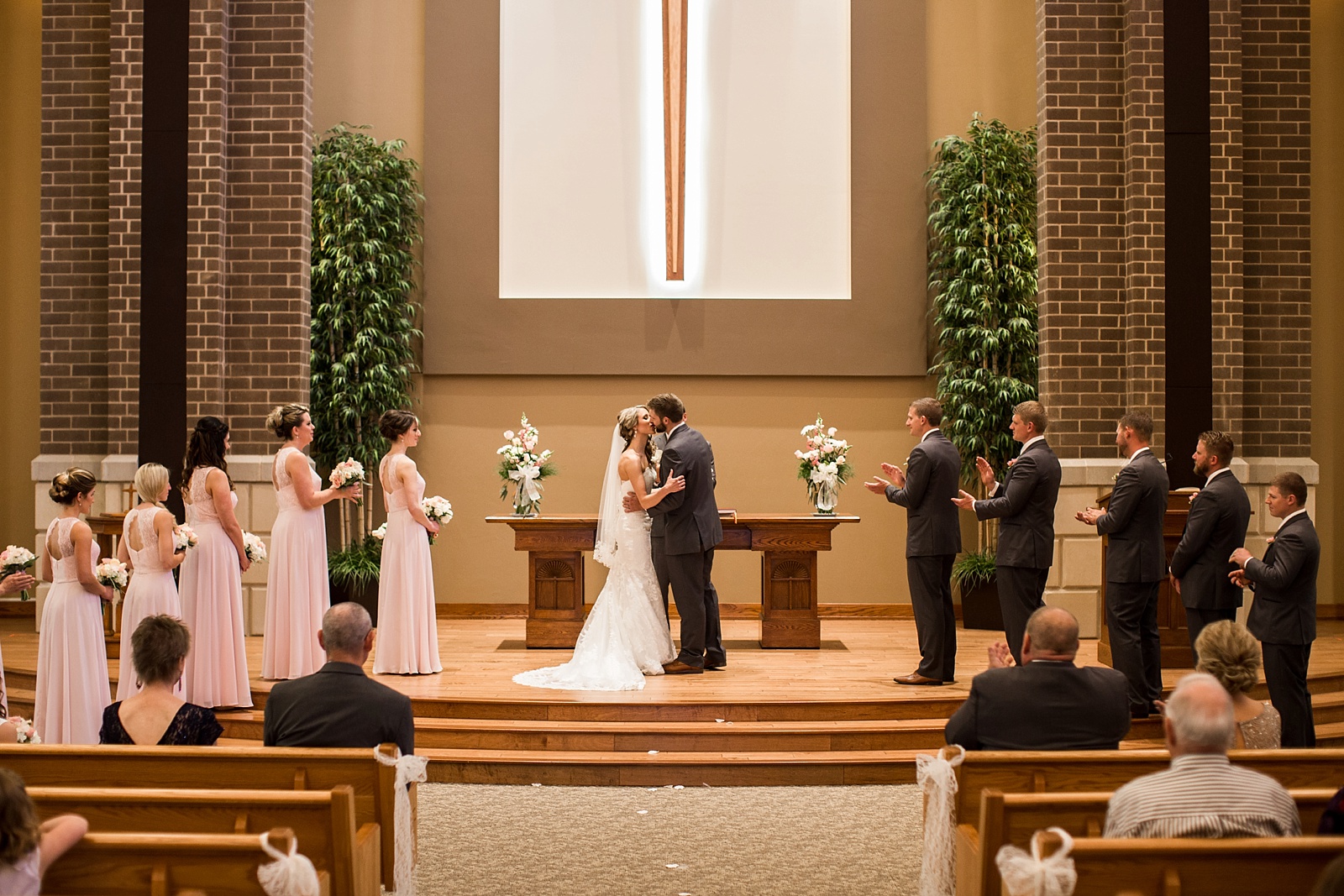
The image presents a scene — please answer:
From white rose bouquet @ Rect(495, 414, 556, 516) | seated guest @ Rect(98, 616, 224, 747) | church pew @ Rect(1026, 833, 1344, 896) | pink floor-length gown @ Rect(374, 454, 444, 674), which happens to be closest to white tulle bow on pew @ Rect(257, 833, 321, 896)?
seated guest @ Rect(98, 616, 224, 747)

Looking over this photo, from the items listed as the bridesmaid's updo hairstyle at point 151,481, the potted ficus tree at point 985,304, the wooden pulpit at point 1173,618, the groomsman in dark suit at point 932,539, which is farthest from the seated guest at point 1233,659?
the potted ficus tree at point 985,304

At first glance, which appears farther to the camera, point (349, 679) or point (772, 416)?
point (772, 416)

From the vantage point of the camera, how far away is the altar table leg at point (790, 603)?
327 inches

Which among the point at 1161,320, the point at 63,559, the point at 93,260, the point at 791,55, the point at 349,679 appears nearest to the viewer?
the point at 349,679

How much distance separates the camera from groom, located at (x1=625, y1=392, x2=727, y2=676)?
7070 millimetres

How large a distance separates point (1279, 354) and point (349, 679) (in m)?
7.86

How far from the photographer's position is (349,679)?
12.8 feet

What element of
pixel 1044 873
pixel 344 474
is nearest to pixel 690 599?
pixel 344 474

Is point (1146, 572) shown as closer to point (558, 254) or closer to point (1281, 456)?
point (1281, 456)

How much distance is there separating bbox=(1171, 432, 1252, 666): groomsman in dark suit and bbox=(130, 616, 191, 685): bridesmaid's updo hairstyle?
451 cm

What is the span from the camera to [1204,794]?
2807 mm

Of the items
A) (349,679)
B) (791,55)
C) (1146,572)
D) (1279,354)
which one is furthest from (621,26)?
(349,679)

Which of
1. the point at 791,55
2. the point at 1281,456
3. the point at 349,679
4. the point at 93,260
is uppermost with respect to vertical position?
the point at 791,55

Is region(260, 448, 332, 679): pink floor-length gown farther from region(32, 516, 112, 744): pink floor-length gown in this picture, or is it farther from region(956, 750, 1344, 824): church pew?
region(956, 750, 1344, 824): church pew
